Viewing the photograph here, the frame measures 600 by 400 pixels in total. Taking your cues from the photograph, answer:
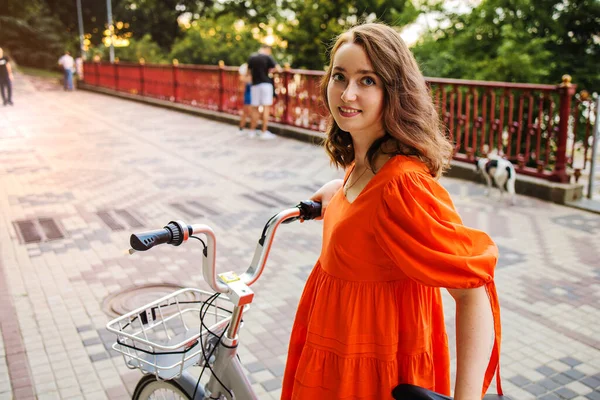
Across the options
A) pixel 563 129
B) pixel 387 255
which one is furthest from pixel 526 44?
pixel 387 255

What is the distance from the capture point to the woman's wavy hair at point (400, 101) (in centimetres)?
174

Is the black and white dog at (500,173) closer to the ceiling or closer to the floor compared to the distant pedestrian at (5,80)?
closer to the floor

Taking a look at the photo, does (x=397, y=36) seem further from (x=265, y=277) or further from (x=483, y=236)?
(x=265, y=277)

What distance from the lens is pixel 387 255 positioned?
5.70 feet

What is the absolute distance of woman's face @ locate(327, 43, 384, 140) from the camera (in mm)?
1762

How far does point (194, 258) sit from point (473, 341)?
431 centimetres

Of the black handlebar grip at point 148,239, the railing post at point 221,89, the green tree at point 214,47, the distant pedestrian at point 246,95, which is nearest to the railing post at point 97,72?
the green tree at point 214,47

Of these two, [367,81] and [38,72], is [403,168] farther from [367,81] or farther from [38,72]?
[38,72]

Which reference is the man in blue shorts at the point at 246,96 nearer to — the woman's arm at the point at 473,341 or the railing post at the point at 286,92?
the railing post at the point at 286,92

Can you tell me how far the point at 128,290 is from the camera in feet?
16.1

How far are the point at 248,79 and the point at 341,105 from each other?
457 inches

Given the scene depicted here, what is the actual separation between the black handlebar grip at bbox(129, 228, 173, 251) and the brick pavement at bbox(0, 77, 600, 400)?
1.92m

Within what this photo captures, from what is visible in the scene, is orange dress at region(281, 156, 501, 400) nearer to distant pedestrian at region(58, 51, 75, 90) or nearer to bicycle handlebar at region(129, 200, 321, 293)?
bicycle handlebar at region(129, 200, 321, 293)

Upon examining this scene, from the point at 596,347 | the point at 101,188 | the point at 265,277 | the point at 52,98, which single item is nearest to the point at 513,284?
the point at 596,347
